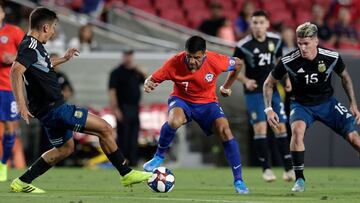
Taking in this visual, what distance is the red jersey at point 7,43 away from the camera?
15.0 metres

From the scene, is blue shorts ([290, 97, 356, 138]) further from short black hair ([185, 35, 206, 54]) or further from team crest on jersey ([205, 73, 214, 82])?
short black hair ([185, 35, 206, 54])

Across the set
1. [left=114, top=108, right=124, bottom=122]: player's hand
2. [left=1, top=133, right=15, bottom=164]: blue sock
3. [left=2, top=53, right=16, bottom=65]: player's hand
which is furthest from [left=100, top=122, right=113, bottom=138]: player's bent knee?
Answer: [left=114, top=108, right=124, bottom=122]: player's hand

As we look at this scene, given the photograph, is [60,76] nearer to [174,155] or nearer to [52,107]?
[174,155]

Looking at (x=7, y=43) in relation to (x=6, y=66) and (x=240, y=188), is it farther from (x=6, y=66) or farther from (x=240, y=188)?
→ (x=240, y=188)

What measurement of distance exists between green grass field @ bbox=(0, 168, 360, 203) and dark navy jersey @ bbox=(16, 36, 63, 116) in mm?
1049

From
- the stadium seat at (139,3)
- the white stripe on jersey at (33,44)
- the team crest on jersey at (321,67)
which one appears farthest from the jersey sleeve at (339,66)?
the stadium seat at (139,3)

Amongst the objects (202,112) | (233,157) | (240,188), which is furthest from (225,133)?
(240,188)

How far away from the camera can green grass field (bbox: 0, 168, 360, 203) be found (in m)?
11.0

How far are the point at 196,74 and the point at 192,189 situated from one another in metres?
1.52

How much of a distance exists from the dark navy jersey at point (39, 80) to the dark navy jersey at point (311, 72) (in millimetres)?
2738

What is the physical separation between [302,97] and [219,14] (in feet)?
34.1

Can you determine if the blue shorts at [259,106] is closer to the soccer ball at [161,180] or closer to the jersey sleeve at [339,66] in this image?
the jersey sleeve at [339,66]

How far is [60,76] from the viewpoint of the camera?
20.3 m

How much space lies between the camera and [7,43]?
49.3 ft
